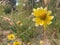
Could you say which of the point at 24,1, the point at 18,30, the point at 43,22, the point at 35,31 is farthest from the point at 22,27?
the point at 43,22

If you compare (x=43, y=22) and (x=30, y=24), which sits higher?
(x=43, y=22)

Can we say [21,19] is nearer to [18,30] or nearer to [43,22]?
[18,30]

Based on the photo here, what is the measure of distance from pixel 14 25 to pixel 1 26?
49cm

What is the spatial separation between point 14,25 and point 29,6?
3.04 feet

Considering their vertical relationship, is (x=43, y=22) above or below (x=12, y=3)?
above

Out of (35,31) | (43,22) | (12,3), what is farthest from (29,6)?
(43,22)

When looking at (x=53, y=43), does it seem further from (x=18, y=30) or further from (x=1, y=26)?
(x=1, y=26)

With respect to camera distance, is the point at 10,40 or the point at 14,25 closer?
the point at 10,40

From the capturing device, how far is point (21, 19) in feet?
9.70

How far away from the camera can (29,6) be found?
3.58m

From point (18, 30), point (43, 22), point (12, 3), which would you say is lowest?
point (12, 3)

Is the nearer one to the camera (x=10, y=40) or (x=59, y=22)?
(x=10, y=40)

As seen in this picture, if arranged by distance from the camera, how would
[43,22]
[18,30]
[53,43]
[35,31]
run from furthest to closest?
[18,30] < [35,31] < [53,43] < [43,22]

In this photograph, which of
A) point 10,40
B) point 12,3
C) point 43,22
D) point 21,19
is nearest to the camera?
point 43,22
